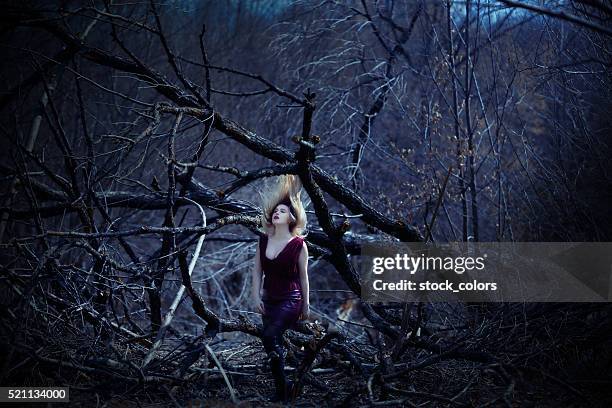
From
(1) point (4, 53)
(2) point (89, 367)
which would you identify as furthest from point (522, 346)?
(1) point (4, 53)

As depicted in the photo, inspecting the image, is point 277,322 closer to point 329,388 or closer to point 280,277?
point 280,277

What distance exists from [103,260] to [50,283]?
41 centimetres

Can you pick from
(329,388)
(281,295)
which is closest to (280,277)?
(281,295)

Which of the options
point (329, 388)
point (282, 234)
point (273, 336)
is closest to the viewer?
point (273, 336)

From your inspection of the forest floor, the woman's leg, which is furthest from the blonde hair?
the forest floor

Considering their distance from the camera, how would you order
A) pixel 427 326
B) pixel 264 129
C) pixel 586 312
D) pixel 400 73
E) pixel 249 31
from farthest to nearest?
pixel 249 31
pixel 264 129
pixel 400 73
pixel 427 326
pixel 586 312

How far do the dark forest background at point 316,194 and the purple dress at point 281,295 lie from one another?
12.6 inches

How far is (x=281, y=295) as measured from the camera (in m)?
3.74

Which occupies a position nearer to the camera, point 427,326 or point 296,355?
point 296,355

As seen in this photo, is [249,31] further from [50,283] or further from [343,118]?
[50,283]

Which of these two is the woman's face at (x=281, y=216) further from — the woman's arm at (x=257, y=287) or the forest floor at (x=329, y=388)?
the forest floor at (x=329, y=388)

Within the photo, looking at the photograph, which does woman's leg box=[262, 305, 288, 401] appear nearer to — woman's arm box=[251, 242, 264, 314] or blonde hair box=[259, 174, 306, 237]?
woman's arm box=[251, 242, 264, 314]

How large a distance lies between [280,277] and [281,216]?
34cm

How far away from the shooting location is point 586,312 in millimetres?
5141
